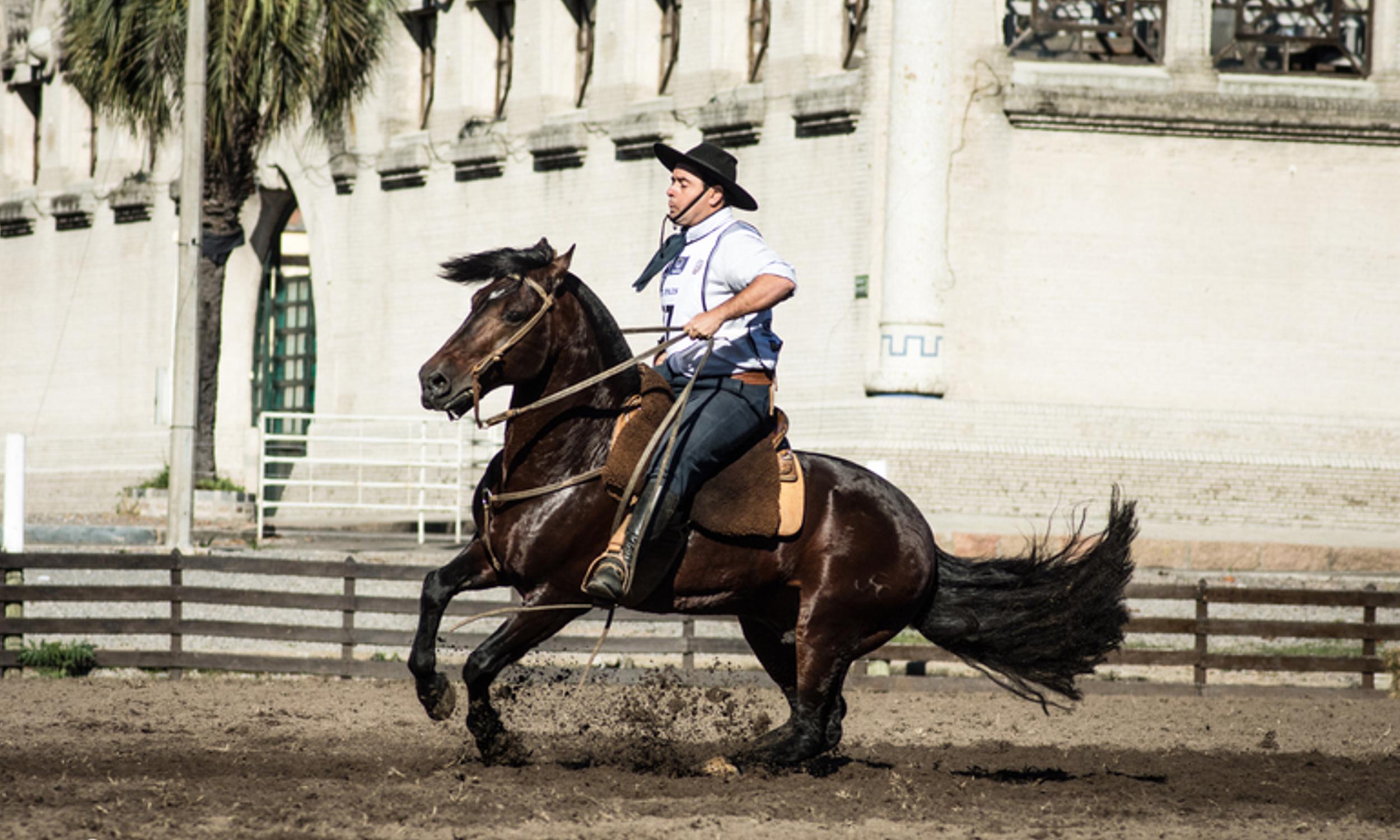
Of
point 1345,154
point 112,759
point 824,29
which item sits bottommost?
point 112,759

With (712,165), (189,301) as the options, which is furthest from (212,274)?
(712,165)

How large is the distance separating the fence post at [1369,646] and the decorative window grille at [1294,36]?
802 centimetres

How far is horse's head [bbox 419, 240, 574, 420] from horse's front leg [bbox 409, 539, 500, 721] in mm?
709

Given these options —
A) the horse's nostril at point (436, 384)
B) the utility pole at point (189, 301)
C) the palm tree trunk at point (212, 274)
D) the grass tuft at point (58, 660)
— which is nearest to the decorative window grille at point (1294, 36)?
the utility pole at point (189, 301)

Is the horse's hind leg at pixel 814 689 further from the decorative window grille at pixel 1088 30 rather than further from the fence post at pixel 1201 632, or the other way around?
the decorative window grille at pixel 1088 30

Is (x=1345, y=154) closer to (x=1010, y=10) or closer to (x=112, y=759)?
(x=1010, y=10)

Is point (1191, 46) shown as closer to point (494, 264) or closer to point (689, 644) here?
point (689, 644)

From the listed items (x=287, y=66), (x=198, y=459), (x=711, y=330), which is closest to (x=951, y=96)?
(x=287, y=66)

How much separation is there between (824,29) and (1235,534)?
7.82 m

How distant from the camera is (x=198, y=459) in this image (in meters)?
24.6

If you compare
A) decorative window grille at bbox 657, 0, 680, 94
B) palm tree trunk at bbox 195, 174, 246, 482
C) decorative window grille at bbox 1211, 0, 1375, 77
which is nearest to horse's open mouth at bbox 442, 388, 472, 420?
decorative window grille at bbox 1211, 0, 1375, 77

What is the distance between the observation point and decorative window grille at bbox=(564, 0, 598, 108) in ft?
80.0

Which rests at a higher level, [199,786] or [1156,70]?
[1156,70]

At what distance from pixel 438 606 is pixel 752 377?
184 cm
